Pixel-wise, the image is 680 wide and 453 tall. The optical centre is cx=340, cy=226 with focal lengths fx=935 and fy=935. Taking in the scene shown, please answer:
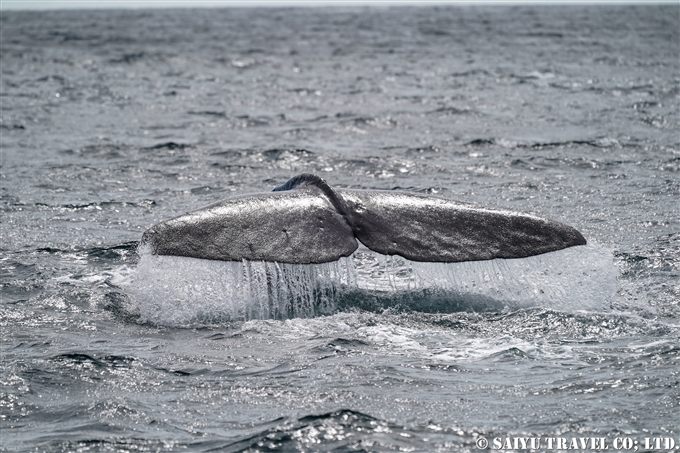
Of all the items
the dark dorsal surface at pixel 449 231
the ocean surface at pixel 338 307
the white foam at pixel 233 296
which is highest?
the dark dorsal surface at pixel 449 231

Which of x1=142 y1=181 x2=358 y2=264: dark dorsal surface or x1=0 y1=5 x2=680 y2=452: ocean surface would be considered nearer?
x1=0 y1=5 x2=680 y2=452: ocean surface

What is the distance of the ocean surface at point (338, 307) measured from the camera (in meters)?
4.98

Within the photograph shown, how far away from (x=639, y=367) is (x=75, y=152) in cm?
1123

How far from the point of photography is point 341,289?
7324 mm

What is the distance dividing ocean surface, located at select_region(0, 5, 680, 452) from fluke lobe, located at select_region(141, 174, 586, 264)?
0.23 meters

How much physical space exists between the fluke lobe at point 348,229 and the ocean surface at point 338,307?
9.0 inches

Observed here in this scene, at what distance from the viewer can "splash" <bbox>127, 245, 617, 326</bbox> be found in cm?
629

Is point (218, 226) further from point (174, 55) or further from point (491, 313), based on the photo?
point (174, 55)

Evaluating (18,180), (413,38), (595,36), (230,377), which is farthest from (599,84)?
(413,38)

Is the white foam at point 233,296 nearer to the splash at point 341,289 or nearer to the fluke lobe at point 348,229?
the splash at point 341,289

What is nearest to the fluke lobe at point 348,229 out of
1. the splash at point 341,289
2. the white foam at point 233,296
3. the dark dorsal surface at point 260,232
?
the dark dorsal surface at point 260,232

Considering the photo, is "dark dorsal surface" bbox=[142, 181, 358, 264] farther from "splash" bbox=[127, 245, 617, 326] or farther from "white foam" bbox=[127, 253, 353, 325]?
"white foam" bbox=[127, 253, 353, 325]

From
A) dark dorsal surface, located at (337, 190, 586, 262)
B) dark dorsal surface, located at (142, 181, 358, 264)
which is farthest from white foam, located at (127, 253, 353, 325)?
dark dorsal surface, located at (337, 190, 586, 262)

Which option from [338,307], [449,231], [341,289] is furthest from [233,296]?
[449,231]
